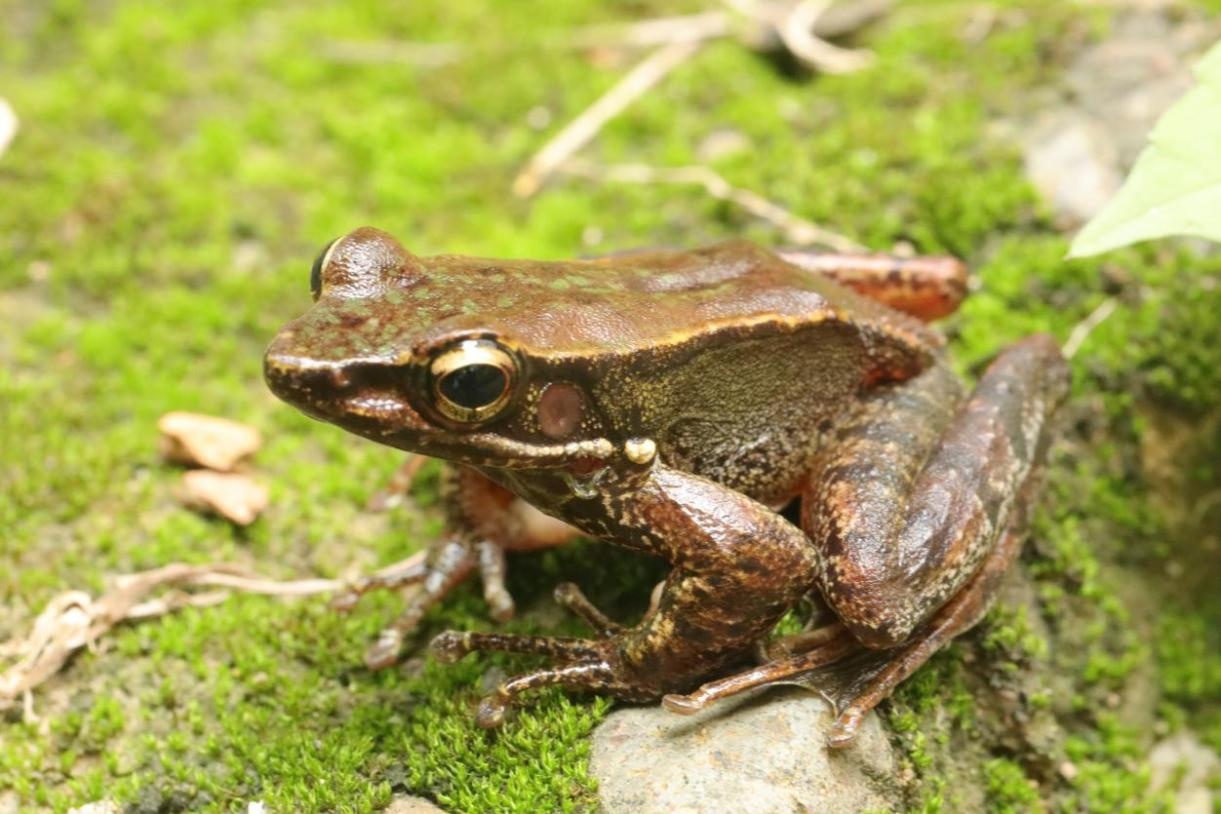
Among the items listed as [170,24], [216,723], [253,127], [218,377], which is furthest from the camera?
[170,24]

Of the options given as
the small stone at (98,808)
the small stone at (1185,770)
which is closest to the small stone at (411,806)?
the small stone at (98,808)

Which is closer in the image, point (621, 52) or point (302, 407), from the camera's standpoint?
point (302, 407)

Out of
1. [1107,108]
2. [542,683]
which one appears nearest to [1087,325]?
[1107,108]

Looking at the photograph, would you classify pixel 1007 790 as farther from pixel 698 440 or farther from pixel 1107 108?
pixel 1107 108

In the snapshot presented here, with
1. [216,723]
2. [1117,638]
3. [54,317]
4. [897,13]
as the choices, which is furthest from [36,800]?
[897,13]

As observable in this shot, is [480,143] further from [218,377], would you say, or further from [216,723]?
[216,723]

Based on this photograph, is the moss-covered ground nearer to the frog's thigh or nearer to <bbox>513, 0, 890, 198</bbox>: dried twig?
<bbox>513, 0, 890, 198</bbox>: dried twig
